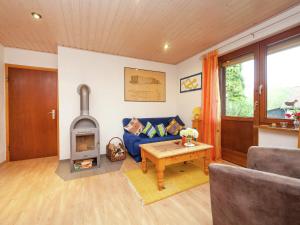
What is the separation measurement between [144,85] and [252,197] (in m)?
3.33

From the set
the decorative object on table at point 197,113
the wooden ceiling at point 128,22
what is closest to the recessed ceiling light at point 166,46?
the wooden ceiling at point 128,22

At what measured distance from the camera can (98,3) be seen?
173 cm

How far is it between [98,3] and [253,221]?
253cm

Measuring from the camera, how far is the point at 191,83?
3635mm

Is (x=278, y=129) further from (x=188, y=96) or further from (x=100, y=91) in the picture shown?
(x=100, y=91)

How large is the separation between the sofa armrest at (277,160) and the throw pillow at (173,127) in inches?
82.7

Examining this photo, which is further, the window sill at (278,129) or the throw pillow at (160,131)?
the throw pillow at (160,131)

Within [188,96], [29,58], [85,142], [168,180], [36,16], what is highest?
[36,16]

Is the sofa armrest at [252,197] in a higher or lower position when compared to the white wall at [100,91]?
lower

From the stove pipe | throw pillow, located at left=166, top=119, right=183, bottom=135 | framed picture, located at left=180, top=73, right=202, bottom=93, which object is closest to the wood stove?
the stove pipe

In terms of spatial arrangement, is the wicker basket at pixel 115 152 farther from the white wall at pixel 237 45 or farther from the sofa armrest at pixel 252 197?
the sofa armrest at pixel 252 197

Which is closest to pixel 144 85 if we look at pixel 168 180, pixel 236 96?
pixel 236 96

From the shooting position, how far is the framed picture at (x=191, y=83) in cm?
338

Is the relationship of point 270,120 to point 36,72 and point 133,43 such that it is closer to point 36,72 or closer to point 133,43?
point 133,43
